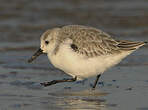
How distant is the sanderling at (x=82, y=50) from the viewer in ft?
22.6

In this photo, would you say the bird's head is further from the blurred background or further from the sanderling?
the blurred background

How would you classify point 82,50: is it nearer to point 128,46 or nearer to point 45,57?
point 128,46

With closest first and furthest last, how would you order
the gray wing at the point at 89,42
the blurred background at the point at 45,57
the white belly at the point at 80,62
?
the blurred background at the point at 45,57, the white belly at the point at 80,62, the gray wing at the point at 89,42

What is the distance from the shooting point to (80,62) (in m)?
6.91

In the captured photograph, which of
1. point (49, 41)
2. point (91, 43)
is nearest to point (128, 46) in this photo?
point (91, 43)

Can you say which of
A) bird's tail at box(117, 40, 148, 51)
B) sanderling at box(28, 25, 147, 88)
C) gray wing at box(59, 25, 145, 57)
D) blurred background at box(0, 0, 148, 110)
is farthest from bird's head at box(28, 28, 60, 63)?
bird's tail at box(117, 40, 148, 51)

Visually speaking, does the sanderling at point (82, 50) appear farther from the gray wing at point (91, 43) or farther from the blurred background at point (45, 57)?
the blurred background at point (45, 57)

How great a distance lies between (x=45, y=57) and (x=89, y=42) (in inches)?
105

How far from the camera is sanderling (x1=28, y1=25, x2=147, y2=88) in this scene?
271 inches

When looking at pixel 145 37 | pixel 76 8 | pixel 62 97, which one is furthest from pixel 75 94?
pixel 76 8

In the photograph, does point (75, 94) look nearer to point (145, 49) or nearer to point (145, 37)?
point (145, 49)

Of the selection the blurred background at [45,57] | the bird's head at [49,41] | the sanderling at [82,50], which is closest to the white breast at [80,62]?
the sanderling at [82,50]

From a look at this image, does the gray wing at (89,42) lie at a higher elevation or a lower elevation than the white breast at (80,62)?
higher

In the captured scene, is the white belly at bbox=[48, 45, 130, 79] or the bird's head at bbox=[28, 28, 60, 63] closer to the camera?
the white belly at bbox=[48, 45, 130, 79]
